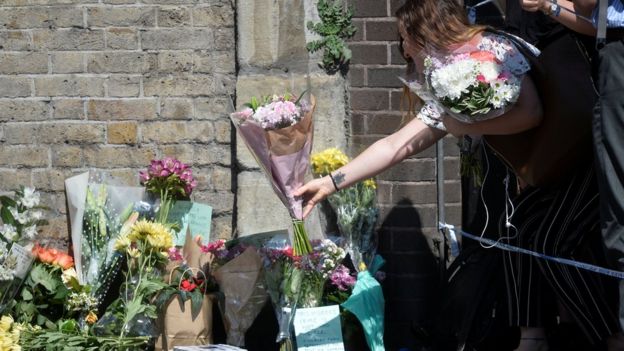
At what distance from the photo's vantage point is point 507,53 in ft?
12.6

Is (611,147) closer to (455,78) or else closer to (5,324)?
(455,78)

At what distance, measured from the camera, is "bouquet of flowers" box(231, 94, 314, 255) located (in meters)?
4.42

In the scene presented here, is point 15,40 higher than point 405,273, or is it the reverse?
point 15,40

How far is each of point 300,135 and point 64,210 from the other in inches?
72.1

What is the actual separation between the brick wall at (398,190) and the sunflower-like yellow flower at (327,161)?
1.11ft

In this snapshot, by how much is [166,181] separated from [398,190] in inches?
48.5

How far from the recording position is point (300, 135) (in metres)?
4.49

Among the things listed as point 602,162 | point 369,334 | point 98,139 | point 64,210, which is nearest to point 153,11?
point 98,139

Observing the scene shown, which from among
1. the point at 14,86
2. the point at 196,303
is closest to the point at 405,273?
the point at 196,303

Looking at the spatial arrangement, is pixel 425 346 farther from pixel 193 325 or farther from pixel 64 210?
pixel 64 210

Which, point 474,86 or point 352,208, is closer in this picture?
point 474,86

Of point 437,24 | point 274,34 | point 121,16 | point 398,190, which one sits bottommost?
point 398,190

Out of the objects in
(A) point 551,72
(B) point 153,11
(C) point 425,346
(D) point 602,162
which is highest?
(B) point 153,11

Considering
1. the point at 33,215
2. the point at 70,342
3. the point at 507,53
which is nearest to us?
the point at 507,53
